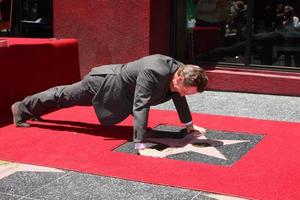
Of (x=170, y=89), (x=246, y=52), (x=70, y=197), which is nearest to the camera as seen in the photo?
(x=70, y=197)

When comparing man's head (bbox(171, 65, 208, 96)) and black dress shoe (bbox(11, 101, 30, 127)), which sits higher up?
man's head (bbox(171, 65, 208, 96))

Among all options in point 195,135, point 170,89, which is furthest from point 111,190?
point 195,135

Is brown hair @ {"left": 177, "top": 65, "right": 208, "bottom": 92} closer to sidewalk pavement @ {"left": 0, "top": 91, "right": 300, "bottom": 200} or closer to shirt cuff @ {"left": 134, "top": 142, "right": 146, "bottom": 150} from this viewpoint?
shirt cuff @ {"left": 134, "top": 142, "right": 146, "bottom": 150}

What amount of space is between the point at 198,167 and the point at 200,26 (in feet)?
15.6

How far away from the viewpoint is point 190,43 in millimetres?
9781

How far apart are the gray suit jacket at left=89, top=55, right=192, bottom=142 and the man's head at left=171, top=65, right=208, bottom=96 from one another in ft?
0.40

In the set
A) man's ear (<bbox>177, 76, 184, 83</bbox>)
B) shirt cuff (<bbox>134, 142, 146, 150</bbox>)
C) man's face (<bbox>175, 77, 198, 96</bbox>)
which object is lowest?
shirt cuff (<bbox>134, 142, 146, 150</bbox>)

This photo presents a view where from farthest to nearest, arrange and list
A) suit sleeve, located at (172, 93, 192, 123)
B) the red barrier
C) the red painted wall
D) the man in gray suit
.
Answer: the red painted wall → the red barrier → suit sleeve, located at (172, 93, 192, 123) → the man in gray suit

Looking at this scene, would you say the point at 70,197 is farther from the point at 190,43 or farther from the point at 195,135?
the point at 190,43

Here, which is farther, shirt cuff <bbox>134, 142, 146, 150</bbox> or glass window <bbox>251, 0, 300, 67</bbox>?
glass window <bbox>251, 0, 300, 67</bbox>

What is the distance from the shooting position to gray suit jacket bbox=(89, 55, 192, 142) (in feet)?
18.3

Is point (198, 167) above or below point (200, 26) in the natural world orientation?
below

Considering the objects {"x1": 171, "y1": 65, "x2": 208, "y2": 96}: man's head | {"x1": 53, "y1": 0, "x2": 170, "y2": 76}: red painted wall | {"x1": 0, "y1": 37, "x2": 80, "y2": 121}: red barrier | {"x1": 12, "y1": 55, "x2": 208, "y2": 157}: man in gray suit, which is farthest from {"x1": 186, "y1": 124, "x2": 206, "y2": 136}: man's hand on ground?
{"x1": 53, "y1": 0, "x2": 170, "y2": 76}: red painted wall

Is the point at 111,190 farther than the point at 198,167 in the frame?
No
